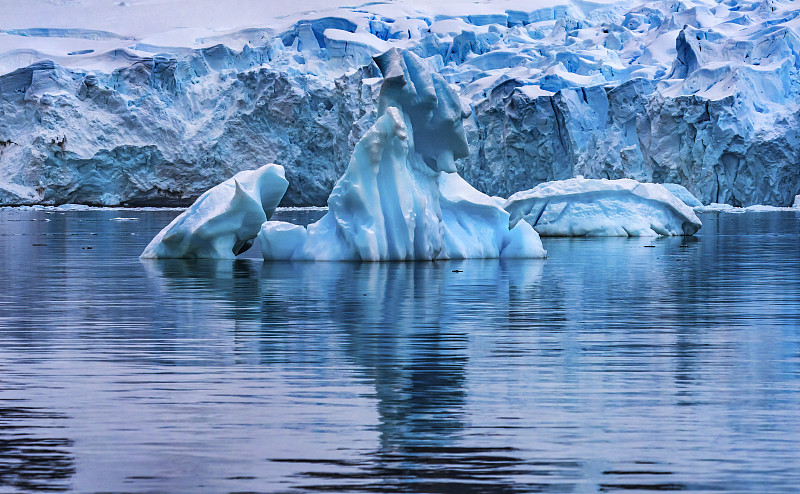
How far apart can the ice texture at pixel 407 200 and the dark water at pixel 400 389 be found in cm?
350

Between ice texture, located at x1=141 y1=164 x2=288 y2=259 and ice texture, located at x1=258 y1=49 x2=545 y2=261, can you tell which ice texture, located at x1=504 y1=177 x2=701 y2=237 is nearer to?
ice texture, located at x1=258 y1=49 x2=545 y2=261

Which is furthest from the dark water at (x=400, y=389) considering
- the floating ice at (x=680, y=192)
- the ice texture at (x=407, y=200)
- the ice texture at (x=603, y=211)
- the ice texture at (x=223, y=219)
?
the floating ice at (x=680, y=192)

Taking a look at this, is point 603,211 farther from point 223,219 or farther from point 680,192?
point 223,219

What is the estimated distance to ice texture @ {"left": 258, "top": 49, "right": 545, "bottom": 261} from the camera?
13336mm

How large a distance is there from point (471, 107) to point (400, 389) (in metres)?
28.6

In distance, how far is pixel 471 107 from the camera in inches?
1287

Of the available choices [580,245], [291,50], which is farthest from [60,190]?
[580,245]

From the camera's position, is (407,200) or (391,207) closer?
(407,200)

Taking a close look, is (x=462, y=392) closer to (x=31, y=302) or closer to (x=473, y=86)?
(x=31, y=302)

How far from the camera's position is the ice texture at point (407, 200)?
43.8 ft

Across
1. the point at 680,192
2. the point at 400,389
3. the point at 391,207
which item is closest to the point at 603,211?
the point at 680,192

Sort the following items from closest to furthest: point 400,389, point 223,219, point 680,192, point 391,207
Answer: point 400,389 < point 391,207 < point 223,219 < point 680,192

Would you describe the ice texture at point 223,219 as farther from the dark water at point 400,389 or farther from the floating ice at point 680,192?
the floating ice at point 680,192

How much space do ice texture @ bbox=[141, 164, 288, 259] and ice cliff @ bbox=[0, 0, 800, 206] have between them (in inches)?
748
